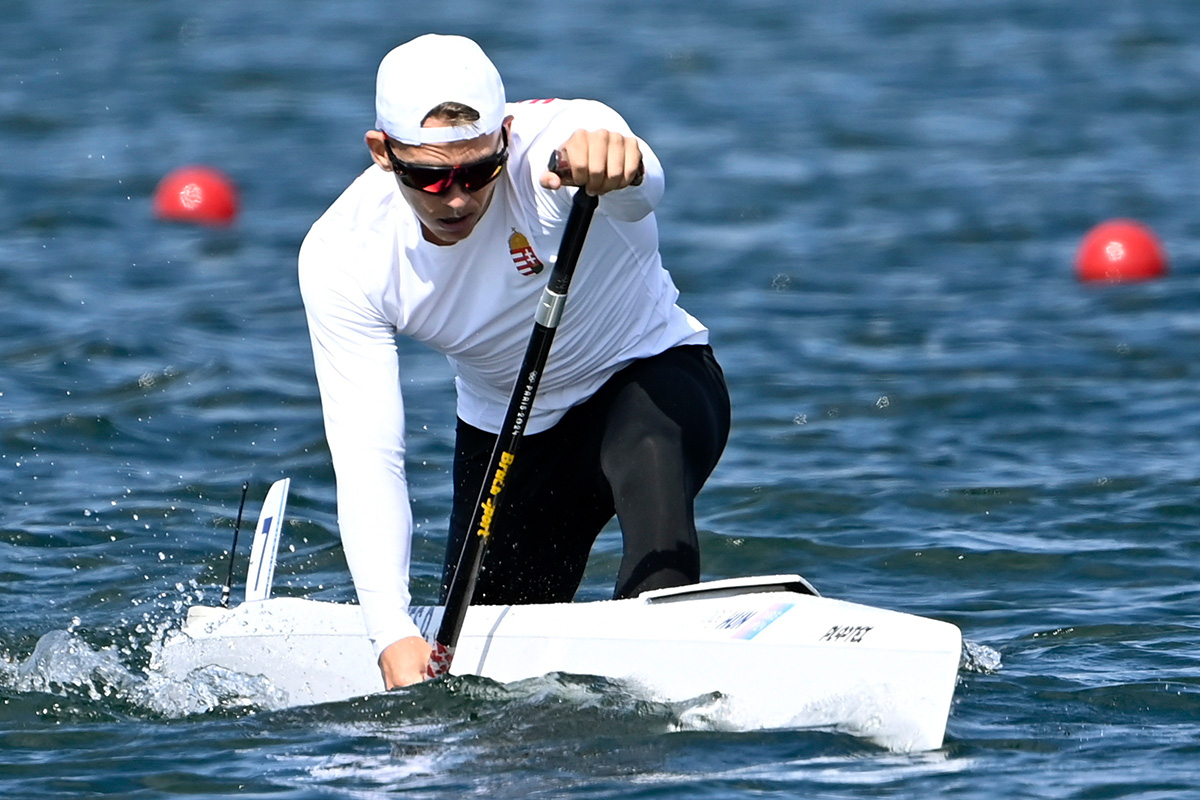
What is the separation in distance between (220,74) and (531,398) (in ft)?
54.0

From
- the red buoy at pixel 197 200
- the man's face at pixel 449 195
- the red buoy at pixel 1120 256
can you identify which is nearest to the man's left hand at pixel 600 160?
the man's face at pixel 449 195

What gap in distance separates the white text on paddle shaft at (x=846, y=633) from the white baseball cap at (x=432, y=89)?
1469 mm

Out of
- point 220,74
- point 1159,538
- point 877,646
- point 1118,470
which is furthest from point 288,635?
point 220,74

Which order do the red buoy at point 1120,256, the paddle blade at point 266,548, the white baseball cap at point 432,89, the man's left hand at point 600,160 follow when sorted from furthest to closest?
the red buoy at point 1120,256 < the paddle blade at point 266,548 < the white baseball cap at point 432,89 < the man's left hand at point 600,160

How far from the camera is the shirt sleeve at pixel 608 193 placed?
4234 mm

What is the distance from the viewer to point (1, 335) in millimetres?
10727

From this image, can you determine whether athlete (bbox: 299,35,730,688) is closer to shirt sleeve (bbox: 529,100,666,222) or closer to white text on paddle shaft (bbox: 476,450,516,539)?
shirt sleeve (bbox: 529,100,666,222)

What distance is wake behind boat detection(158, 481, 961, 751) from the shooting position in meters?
4.25

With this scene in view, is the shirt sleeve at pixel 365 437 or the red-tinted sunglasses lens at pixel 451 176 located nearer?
the red-tinted sunglasses lens at pixel 451 176

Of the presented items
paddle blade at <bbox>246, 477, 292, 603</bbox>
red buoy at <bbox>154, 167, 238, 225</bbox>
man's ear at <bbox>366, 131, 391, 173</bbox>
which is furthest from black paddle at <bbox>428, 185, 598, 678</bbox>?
red buoy at <bbox>154, 167, 238, 225</bbox>

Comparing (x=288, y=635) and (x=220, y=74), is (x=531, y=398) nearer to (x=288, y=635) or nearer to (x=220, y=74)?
(x=288, y=635)

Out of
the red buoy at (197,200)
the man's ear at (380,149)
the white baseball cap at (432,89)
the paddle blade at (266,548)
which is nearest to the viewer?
the white baseball cap at (432,89)

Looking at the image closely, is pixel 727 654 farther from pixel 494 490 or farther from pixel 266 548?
pixel 266 548

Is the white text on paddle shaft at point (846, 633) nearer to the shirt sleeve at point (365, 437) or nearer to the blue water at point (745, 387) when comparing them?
the blue water at point (745, 387)
